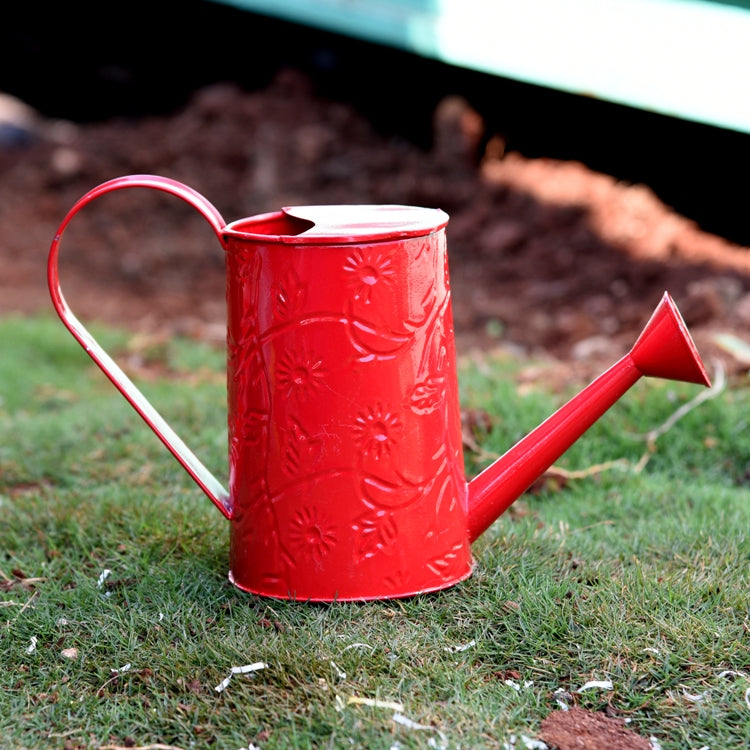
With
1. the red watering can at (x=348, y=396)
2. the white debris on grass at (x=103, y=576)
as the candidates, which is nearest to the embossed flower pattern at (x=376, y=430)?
the red watering can at (x=348, y=396)

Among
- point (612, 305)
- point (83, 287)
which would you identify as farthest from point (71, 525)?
point (83, 287)

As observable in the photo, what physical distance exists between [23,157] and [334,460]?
218 inches

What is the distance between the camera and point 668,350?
153cm

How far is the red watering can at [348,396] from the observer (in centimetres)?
147

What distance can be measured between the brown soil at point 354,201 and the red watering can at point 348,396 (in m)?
1.49

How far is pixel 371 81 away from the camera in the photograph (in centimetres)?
532

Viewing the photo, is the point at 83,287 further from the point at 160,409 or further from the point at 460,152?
the point at 160,409

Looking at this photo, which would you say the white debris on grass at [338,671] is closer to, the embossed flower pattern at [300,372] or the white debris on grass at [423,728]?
the white debris on grass at [423,728]

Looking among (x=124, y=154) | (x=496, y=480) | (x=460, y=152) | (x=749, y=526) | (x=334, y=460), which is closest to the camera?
(x=334, y=460)

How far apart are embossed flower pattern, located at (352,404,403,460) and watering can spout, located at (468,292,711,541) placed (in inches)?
8.4

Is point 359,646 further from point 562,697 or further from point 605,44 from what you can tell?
point 605,44

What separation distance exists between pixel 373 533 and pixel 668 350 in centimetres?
51

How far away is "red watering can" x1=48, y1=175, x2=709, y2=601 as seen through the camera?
1.47 metres

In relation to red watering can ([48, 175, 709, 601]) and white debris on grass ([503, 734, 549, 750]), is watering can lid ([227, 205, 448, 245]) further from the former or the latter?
white debris on grass ([503, 734, 549, 750])
